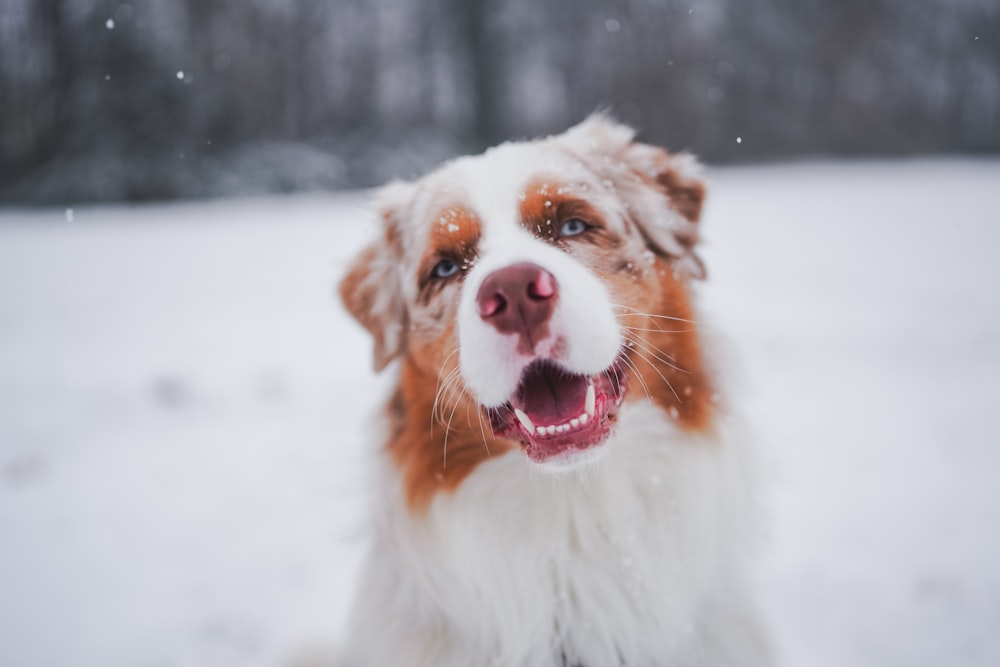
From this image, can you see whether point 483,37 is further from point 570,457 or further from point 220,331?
point 570,457

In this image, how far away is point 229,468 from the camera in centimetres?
448

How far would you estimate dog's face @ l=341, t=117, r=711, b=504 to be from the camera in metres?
1.73

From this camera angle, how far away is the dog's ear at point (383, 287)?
2469 millimetres

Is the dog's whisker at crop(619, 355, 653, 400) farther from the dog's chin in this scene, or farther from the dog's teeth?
the dog's teeth

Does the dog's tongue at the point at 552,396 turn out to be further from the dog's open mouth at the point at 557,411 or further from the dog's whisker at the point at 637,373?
the dog's whisker at the point at 637,373

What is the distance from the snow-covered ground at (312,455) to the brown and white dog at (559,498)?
38 cm

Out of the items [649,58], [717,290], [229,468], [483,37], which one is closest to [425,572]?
[229,468]

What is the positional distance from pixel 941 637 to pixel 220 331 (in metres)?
7.06

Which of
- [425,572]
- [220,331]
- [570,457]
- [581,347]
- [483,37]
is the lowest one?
[220,331]

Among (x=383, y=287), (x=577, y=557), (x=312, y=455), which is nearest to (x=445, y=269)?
(x=383, y=287)

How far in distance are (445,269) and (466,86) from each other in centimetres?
1873

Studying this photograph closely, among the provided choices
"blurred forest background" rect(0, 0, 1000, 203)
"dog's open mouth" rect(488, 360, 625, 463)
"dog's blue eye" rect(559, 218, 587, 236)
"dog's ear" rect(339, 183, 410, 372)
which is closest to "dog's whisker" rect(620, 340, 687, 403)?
"dog's open mouth" rect(488, 360, 625, 463)

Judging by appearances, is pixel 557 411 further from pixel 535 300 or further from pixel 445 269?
pixel 445 269

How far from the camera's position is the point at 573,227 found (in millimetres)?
2188
